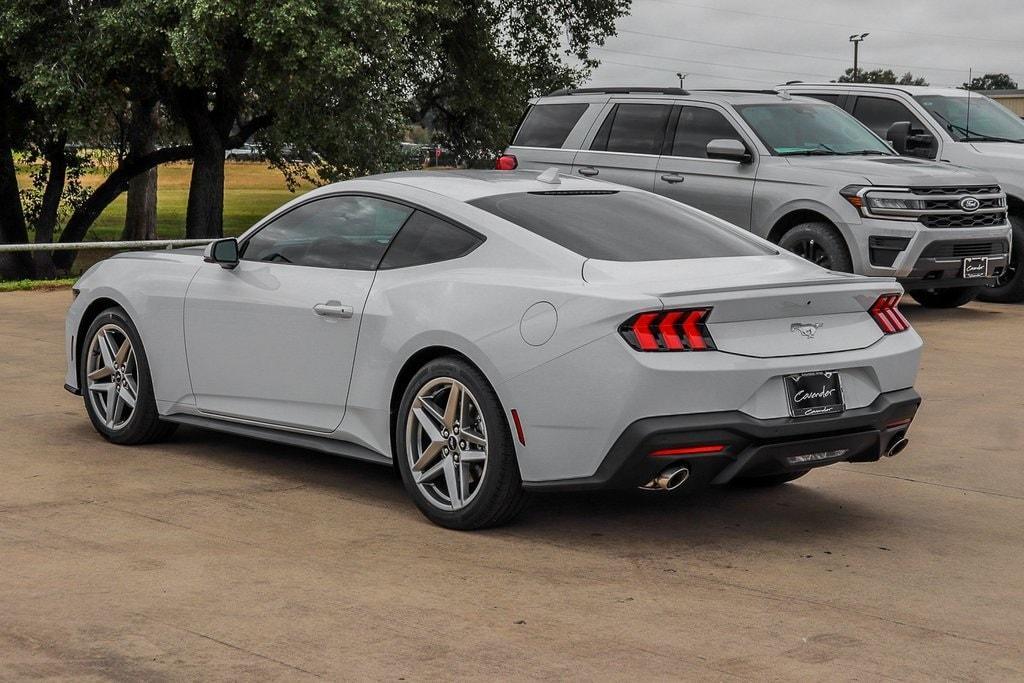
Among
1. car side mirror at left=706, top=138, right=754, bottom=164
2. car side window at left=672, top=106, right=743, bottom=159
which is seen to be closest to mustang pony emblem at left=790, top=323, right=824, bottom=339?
car side mirror at left=706, top=138, right=754, bottom=164

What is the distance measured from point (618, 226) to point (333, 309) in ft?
4.28

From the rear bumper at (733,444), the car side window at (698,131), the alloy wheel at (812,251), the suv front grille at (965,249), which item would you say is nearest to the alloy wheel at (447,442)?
the rear bumper at (733,444)

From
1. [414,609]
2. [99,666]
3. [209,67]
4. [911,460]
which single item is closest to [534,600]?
[414,609]

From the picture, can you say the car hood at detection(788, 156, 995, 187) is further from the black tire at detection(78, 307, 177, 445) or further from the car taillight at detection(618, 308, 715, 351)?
the car taillight at detection(618, 308, 715, 351)

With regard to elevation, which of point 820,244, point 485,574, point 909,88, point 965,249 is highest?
point 909,88

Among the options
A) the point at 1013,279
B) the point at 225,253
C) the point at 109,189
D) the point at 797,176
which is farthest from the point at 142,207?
the point at 225,253

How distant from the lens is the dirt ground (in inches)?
181

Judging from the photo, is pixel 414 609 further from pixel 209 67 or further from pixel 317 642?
pixel 209 67

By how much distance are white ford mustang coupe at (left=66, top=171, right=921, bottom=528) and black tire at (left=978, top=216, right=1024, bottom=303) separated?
9.59 metres

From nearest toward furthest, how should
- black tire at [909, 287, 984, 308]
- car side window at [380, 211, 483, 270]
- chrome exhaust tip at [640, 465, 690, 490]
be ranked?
chrome exhaust tip at [640, 465, 690, 490]
car side window at [380, 211, 483, 270]
black tire at [909, 287, 984, 308]

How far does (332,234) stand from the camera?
7.00 m

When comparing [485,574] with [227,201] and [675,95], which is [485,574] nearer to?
[675,95]

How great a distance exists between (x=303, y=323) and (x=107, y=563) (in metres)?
1.61

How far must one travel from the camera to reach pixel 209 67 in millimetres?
23828
